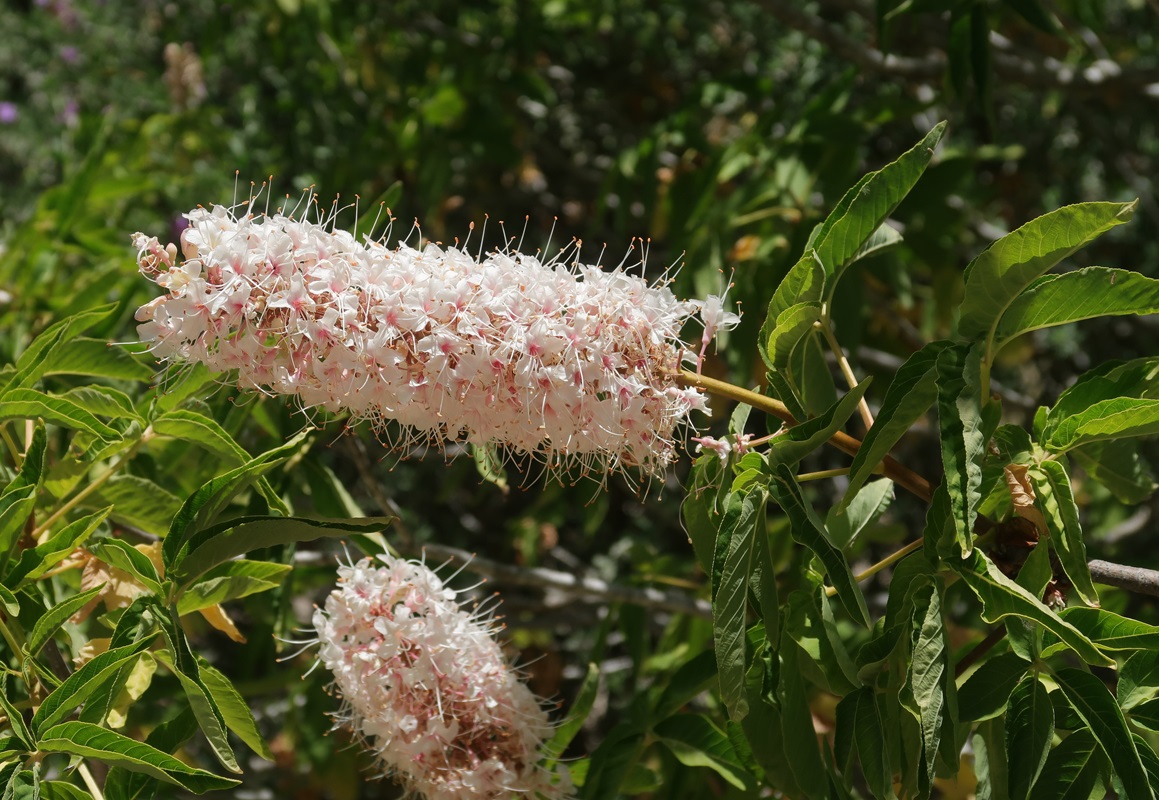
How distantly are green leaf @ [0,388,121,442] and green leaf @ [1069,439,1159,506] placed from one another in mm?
1431

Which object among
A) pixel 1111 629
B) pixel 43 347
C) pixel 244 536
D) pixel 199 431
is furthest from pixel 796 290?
pixel 43 347

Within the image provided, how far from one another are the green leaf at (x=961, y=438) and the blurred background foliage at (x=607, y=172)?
3.28ft

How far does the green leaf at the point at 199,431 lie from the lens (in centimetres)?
157

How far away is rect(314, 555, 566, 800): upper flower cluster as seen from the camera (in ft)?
5.43

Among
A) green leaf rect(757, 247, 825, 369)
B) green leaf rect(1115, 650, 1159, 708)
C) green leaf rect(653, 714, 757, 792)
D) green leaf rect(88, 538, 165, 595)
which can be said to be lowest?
green leaf rect(653, 714, 757, 792)

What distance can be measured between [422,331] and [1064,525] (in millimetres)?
800

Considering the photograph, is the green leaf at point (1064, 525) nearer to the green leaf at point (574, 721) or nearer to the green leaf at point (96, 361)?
the green leaf at point (574, 721)

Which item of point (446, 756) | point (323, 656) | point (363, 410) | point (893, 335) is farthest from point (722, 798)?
point (893, 335)

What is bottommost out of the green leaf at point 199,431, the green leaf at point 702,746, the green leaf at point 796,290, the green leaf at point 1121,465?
the green leaf at point 702,746

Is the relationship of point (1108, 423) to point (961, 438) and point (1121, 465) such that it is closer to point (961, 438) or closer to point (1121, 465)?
point (961, 438)

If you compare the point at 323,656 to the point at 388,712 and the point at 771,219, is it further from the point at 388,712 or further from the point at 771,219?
the point at 771,219

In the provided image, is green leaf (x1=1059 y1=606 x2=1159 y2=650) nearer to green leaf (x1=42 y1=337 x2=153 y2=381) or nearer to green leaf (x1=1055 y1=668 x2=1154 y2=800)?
green leaf (x1=1055 y1=668 x2=1154 y2=800)

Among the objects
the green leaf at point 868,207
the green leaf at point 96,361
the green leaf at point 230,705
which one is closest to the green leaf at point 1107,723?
the green leaf at point 868,207

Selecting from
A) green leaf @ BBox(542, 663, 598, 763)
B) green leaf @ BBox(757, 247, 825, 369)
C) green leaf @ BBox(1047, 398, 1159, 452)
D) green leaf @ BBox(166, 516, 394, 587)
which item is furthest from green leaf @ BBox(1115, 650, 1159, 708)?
green leaf @ BBox(166, 516, 394, 587)
